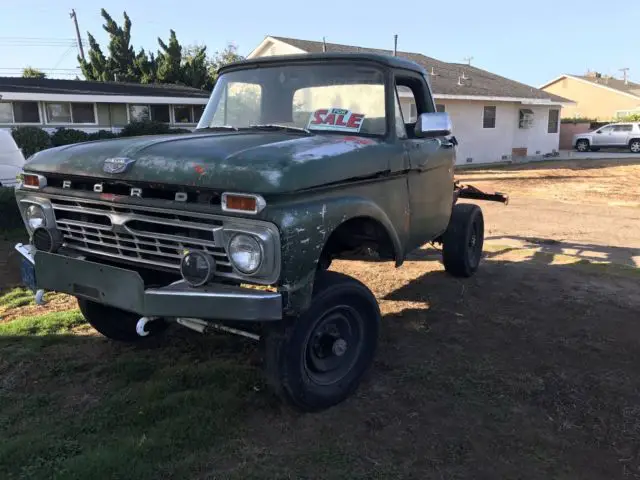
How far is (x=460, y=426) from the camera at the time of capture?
336cm

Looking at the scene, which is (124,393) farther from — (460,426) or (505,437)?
(505,437)

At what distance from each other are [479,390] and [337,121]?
2150 mm

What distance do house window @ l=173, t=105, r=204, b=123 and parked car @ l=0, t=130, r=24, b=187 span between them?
17.7 metres

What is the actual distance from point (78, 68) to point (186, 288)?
44.2 m

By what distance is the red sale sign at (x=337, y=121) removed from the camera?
160 inches

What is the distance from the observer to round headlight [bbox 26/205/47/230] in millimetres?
3719

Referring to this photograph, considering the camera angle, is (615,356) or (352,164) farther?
(615,356)

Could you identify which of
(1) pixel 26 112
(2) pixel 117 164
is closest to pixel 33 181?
(2) pixel 117 164

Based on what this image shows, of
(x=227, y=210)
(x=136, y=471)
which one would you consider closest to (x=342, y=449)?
(x=136, y=471)

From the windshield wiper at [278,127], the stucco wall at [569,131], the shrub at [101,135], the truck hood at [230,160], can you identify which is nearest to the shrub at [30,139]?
the shrub at [101,135]

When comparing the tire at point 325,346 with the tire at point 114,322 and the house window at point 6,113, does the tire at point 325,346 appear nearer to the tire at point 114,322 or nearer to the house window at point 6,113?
the tire at point 114,322

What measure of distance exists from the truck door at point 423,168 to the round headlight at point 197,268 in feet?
6.10

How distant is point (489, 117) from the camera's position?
85.5 feet

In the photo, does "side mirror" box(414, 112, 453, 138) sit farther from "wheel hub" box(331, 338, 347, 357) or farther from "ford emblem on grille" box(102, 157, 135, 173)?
"ford emblem on grille" box(102, 157, 135, 173)
